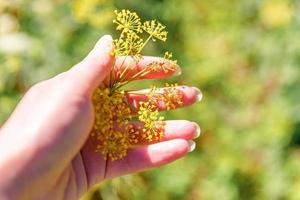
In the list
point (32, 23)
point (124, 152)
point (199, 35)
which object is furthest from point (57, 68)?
point (124, 152)

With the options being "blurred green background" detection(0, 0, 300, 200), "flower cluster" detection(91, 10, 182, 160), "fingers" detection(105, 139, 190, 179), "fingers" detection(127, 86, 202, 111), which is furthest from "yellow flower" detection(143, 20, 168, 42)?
"blurred green background" detection(0, 0, 300, 200)

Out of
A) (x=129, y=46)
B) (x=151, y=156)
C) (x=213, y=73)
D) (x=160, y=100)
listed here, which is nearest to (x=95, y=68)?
(x=129, y=46)

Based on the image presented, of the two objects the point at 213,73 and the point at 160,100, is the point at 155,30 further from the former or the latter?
the point at 213,73

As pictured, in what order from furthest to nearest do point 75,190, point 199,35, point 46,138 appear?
point 199,35
point 75,190
point 46,138

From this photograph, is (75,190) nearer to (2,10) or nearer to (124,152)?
(124,152)

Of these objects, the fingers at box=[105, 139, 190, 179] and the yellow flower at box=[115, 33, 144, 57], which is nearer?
the yellow flower at box=[115, 33, 144, 57]

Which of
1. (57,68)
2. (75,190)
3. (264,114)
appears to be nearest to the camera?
(75,190)

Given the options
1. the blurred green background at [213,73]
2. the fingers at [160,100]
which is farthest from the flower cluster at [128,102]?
the blurred green background at [213,73]

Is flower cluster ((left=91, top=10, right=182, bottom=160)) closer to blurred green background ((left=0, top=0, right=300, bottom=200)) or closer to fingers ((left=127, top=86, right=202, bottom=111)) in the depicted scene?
fingers ((left=127, top=86, right=202, bottom=111))
